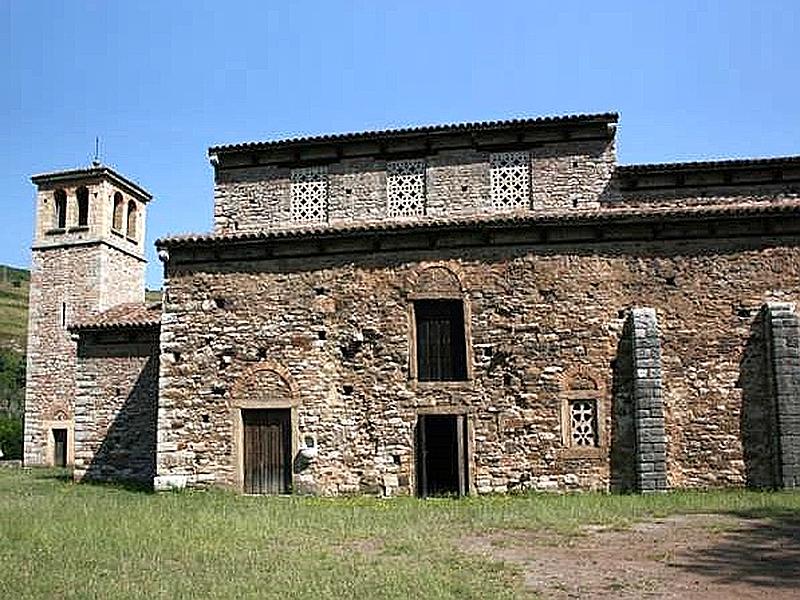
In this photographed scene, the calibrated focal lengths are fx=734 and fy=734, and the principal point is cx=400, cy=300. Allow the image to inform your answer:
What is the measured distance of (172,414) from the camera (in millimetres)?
15844

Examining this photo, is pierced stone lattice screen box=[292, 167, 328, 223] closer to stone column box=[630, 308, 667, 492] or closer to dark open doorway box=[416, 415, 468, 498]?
dark open doorway box=[416, 415, 468, 498]

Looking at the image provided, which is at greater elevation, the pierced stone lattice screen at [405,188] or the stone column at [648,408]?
the pierced stone lattice screen at [405,188]

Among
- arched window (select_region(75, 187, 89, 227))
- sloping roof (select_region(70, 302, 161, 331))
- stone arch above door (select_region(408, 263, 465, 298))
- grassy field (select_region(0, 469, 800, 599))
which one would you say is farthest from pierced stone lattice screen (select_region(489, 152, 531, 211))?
arched window (select_region(75, 187, 89, 227))

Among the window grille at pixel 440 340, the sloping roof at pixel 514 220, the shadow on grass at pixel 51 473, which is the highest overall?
the sloping roof at pixel 514 220

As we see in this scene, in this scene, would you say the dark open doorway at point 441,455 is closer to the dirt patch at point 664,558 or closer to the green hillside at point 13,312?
the dirt patch at point 664,558

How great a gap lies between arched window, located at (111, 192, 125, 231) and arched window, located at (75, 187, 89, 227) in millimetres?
987

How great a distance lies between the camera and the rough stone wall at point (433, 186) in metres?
17.6

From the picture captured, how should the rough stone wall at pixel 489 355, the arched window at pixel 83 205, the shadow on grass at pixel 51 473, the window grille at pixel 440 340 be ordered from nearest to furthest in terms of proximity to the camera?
the rough stone wall at pixel 489 355 → the window grille at pixel 440 340 → the shadow on grass at pixel 51 473 → the arched window at pixel 83 205

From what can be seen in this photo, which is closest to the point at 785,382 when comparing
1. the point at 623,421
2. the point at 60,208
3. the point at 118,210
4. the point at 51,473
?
the point at 623,421

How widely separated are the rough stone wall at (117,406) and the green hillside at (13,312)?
58.7 meters

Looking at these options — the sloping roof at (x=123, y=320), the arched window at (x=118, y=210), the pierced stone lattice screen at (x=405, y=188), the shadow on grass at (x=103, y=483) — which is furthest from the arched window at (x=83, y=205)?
the pierced stone lattice screen at (x=405, y=188)

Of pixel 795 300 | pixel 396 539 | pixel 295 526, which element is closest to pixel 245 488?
pixel 295 526

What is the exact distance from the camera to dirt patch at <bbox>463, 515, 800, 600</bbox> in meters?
7.27

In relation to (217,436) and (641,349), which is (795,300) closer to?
(641,349)
